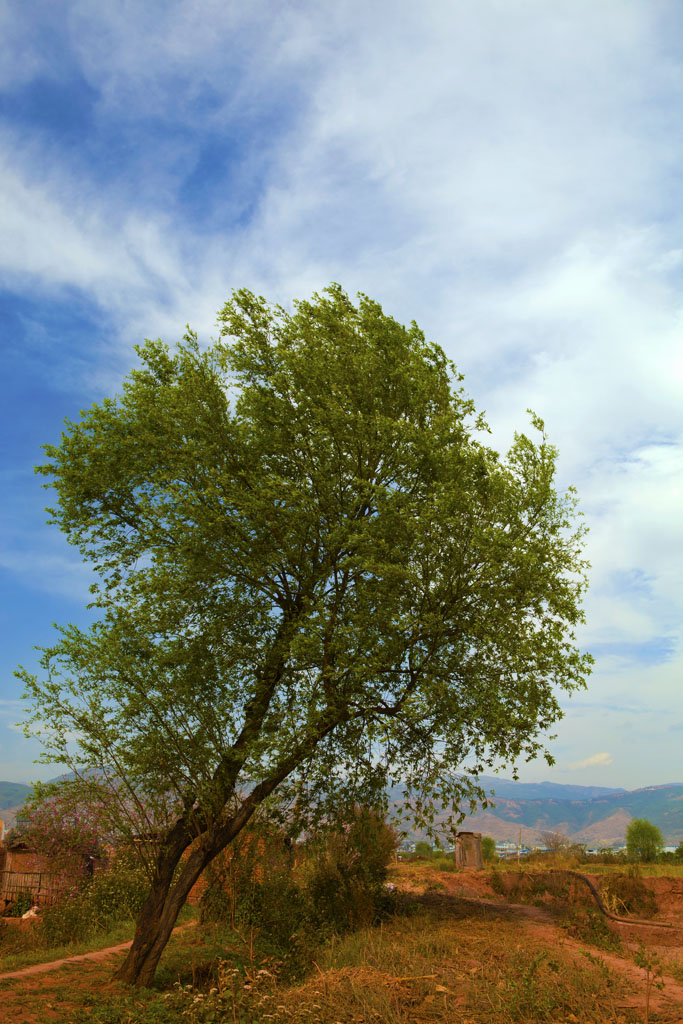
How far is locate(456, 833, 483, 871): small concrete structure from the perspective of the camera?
90.2 ft

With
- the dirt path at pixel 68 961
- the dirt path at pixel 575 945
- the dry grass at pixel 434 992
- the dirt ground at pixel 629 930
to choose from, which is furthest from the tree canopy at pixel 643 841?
the dirt path at pixel 68 961

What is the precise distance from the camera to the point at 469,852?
92.2 feet

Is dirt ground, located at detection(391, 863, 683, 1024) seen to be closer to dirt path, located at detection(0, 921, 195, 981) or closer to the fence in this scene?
dirt path, located at detection(0, 921, 195, 981)

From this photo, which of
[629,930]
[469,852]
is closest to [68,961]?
Result: [629,930]

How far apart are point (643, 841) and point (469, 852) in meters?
7.62

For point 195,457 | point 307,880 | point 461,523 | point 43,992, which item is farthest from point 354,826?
point 195,457

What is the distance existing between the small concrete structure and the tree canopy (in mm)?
6334

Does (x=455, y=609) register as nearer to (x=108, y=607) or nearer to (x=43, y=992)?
(x=108, y=607)

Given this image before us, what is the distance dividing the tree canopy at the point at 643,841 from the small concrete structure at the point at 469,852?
6334 millimetres

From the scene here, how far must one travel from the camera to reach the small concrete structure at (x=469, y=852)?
1083 inches

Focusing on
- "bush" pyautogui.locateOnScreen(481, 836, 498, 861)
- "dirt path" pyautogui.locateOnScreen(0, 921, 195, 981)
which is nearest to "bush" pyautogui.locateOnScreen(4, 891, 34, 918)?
"dirt path" pyautogui.locateOnScreen(0, 921, 195, 981)

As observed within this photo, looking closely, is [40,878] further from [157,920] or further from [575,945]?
[575,945]

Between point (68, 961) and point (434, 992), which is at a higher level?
point (434, 992)

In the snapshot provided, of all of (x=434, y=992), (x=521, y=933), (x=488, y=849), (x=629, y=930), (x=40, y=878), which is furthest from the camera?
(x=488, y=849)
